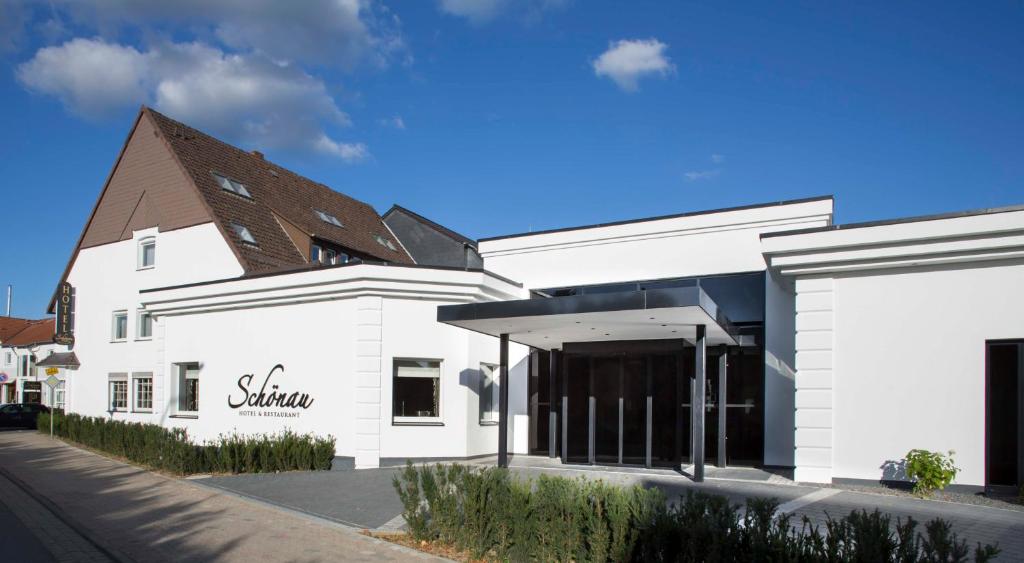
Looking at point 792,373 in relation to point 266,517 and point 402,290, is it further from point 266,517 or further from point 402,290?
point 266,517

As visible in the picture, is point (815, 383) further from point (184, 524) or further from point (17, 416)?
point (17, 416)

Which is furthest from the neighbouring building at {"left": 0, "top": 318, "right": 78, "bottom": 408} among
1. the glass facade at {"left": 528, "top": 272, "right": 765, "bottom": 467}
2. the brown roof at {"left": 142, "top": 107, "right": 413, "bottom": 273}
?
the glass facade at {"left": 528, "top": 272, "right": 765, "bottom": 467}

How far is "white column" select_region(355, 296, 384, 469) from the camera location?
16.8 metres

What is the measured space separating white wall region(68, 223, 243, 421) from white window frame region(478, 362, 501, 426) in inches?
394

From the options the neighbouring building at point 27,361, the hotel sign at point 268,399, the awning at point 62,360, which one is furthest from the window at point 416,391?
the neighbouring building at point 27,361

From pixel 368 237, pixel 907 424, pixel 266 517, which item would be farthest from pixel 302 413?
pixel 368 237

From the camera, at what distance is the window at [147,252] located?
27278 millimetres

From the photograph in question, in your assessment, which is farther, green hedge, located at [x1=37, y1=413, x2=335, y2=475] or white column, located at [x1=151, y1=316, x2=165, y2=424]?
white column, located at [x1=151, y1=316, x2=165, y2=424]

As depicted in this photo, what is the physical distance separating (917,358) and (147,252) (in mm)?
25023

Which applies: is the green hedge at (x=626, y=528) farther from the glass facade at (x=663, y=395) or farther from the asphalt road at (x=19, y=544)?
the glass facade at (x=663, y=395)

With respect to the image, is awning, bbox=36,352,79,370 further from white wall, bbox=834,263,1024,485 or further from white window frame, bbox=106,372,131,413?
white wall, bbox=834,263,1024,485

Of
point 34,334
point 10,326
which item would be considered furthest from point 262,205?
point 10,326

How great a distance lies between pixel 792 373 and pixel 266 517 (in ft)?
36.0

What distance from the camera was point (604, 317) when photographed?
13344 mm
